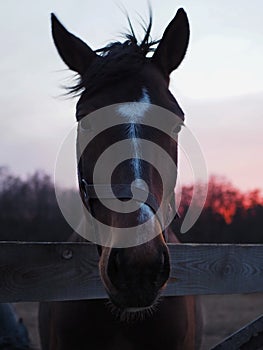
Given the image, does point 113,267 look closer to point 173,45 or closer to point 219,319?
point 173,45

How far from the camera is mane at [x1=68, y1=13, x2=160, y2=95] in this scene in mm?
2752

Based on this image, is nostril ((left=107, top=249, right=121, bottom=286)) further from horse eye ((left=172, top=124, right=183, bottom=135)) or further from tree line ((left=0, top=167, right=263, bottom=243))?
tree line ((left=0, top=167, right=263, bottom=243))

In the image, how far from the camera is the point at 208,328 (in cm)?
1098

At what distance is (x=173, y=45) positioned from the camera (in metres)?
3.16

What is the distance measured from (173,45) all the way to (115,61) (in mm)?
508

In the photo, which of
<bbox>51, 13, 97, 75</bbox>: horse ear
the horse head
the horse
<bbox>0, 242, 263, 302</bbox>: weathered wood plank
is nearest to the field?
the horse

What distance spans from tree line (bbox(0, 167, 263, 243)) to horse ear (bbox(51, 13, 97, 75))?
1875 cm

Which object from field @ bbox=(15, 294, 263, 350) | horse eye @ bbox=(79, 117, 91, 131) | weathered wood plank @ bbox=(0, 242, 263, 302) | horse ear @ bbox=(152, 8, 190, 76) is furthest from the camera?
field @ bbox=(15, 294, 263, 350)

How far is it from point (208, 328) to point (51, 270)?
8.97 metres

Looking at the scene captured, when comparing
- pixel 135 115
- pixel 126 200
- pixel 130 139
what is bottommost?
pixel 126 200

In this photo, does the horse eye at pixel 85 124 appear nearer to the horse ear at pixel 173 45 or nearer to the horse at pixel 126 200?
the horse at pixel 126 200

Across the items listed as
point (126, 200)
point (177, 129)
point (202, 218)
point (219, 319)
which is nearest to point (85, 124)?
point (177, 129)

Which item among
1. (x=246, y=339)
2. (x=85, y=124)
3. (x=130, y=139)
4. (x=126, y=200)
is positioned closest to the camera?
(x=126, y=200)

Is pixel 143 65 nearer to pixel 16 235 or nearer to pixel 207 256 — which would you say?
pixel 207 256
